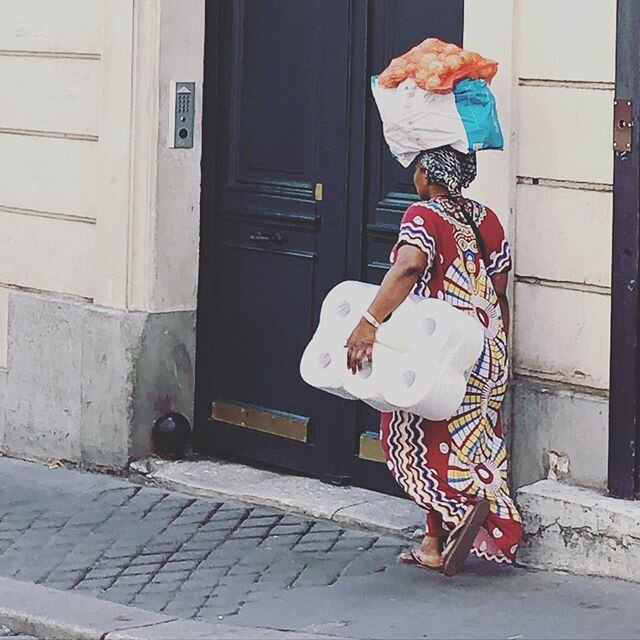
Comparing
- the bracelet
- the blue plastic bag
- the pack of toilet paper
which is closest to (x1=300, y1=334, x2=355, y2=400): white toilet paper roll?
the pack of toilet paper

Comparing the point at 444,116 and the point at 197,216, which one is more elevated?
the point at 444,116

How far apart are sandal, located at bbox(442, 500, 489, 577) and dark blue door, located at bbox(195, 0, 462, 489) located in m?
1.14

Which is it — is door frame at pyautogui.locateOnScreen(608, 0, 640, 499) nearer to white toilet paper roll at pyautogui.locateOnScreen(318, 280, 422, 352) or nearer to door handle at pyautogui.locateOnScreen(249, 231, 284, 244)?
white toilet paper roll at pyautogui.locateOnScreen(318, 280, 422, 352)

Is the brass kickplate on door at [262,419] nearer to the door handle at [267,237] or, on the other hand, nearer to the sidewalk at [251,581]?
the sidewalk at [251,581]

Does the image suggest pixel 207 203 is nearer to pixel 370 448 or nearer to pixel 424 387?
pixel 370 448

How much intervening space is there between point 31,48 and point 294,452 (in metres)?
2.26

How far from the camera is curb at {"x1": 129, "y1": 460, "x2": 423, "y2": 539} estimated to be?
7.30 m

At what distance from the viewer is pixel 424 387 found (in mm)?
6215

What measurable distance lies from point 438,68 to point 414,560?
1765 mm

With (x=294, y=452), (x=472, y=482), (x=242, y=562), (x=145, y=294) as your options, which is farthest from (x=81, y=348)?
(x=472, y=482)

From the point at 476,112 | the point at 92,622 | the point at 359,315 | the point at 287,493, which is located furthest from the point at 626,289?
the point at 92,622

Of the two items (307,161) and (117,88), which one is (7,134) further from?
(307,161)

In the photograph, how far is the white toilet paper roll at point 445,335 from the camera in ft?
20.4

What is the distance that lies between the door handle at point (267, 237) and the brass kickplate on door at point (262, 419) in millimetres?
734
